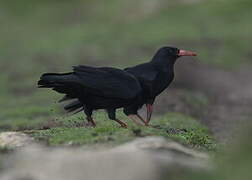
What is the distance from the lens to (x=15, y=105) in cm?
2255

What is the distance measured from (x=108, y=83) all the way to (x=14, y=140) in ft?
6.03

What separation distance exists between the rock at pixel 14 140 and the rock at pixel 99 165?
7.82ft

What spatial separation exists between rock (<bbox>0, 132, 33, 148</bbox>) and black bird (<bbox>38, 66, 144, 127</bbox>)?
90cm

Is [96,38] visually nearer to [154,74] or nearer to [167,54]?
[167,54]

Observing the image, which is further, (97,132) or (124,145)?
(97,132)

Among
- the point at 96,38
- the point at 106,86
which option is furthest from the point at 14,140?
the point at 96,38

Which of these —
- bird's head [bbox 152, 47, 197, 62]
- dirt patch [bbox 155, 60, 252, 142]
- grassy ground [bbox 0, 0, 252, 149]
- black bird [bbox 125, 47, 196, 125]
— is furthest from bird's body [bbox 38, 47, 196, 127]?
grassy ground [bbox 0, 0, 252, 149]

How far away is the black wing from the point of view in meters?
12.8

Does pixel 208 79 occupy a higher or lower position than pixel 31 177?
lower

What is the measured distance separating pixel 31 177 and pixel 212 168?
2.09 meters

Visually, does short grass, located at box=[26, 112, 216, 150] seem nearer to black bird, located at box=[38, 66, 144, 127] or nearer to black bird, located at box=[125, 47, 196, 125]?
black bird, located at box=[38, 66, 144, 127]

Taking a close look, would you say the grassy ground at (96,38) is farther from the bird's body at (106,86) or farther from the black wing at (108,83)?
the black wing at (108,83)

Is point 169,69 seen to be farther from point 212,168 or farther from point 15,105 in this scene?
point 15,105


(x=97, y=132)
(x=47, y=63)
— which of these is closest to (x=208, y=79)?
(x=47, y=63)
